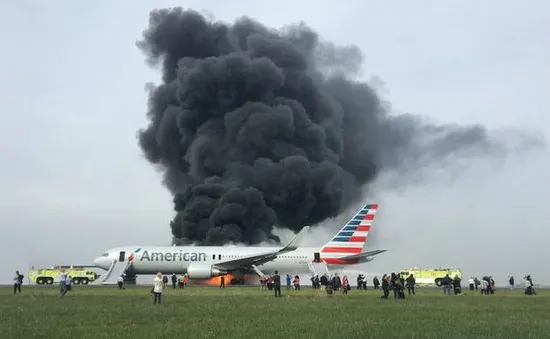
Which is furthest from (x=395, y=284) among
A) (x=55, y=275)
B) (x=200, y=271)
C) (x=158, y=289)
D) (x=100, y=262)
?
(x=55, y=275)

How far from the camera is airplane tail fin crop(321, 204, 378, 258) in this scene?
58438mm

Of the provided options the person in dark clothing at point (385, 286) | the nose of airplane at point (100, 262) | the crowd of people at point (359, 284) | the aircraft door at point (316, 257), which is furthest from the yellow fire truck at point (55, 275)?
the person in dark clothing at point (385, 286)

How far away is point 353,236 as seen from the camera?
59906mm

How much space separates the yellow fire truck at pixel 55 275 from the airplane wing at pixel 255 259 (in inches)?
736

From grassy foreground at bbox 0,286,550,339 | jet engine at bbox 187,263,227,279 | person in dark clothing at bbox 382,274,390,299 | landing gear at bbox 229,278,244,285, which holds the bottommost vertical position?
grassy foreground at bbox 0,286,550,339

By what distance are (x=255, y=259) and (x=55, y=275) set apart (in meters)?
24.9

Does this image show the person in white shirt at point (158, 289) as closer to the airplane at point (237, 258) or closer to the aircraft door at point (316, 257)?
the airplane at point (237, 258)

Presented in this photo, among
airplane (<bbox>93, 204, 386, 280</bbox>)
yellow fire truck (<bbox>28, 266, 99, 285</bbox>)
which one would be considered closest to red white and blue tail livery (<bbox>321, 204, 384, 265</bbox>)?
airplane (<bbox>93, 204, 386, 280</bbox>)

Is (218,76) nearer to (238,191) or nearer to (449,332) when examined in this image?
(238,191)

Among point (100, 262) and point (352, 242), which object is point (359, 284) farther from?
point (100, 262)

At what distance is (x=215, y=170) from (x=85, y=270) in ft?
59.4

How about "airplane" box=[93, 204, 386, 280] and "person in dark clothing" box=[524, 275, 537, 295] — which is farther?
"airplane" box=[93, 204, 386, 280]

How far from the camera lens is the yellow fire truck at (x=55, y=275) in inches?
2584

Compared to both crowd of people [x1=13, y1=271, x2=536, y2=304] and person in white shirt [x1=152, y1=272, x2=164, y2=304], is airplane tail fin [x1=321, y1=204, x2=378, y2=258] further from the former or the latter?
person in white shirt [x1=152, y1=272, x2=164, y2=304]
